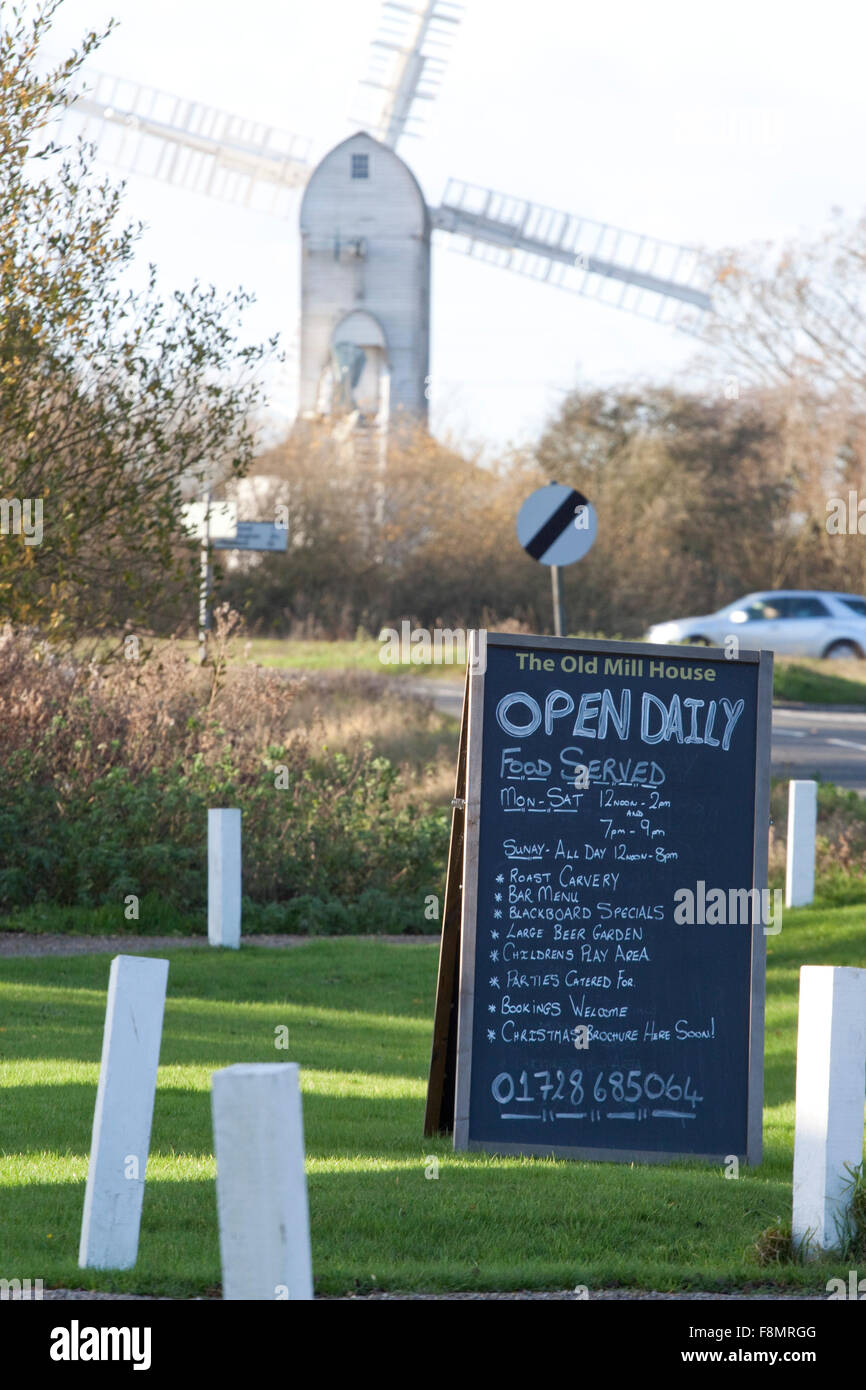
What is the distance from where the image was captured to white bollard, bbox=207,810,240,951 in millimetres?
11000

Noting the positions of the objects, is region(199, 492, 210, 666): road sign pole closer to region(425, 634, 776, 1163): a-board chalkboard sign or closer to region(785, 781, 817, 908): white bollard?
region(785, 781, 817, 908): white bollard

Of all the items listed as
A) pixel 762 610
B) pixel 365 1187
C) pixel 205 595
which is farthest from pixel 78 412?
pixel 762 610

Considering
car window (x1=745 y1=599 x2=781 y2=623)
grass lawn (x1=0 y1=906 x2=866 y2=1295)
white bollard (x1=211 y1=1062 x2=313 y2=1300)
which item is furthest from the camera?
car window (x1=745 y1=599 x2=781 y2=623)

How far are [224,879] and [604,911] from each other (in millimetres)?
5190

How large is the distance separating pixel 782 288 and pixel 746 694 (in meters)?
37.4

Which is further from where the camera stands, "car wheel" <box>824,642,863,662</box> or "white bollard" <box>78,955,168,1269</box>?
"car wheel" <box>824,642,863,662</box>

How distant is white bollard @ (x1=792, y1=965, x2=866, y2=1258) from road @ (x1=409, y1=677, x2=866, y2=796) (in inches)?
468

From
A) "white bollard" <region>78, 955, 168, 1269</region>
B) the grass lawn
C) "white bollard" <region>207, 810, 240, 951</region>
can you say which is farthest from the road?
"white bollard" <region>78, 955, 168, 1269</region>

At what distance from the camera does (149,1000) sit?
169 inches

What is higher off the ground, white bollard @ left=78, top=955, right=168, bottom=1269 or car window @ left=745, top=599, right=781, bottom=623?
car window @ left=745, top=599, right=781, bottom=623

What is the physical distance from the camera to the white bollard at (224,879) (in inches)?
433

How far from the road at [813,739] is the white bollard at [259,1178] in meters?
13.8
